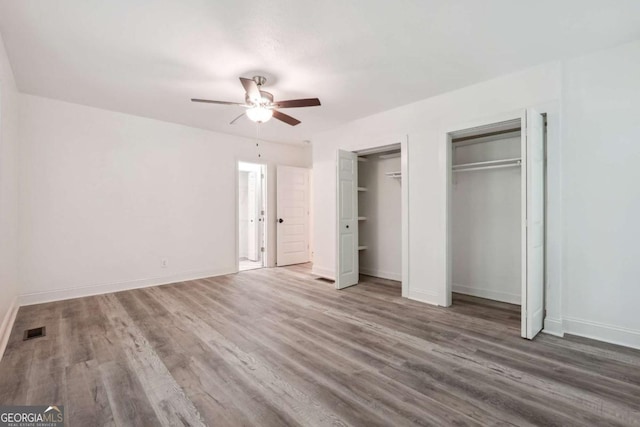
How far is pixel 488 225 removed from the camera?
398cm

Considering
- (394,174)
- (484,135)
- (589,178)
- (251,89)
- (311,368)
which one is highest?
(251,89)

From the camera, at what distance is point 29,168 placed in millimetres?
3721

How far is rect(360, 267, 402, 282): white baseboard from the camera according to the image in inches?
199

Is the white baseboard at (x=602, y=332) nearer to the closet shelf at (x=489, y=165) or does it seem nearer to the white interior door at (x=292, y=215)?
the closet shelf at (x=489, y=165)

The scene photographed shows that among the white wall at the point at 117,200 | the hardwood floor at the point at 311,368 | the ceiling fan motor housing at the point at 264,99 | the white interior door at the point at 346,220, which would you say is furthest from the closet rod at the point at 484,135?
the white wall at the point at 117,200

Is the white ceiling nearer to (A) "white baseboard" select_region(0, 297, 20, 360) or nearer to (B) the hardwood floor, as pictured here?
(A) "white baseboard" select_region(0, 297, 20, 360)

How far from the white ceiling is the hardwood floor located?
8.63 ft

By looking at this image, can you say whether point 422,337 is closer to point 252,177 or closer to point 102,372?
point 102,372

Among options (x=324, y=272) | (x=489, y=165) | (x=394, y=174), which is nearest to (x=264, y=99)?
(x=394, y=174)

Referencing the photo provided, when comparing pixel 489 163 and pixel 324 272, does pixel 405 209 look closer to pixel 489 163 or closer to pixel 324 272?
pixel 489 163

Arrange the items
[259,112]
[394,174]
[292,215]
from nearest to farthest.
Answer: [259,112], [394,174], [292,215]

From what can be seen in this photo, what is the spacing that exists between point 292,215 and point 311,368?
437cm

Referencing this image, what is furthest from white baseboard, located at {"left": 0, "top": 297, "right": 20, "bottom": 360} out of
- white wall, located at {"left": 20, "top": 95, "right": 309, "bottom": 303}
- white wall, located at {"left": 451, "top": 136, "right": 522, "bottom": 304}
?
white wall, located at {"left": 451, "top": 136, "right": 522, "bottom": 304}

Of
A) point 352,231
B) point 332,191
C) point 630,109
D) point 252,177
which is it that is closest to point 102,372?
point 352,231
